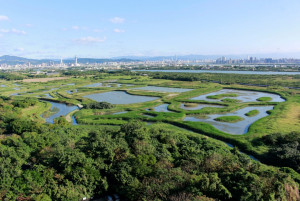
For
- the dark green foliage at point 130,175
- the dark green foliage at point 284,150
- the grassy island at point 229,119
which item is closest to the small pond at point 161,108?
the grassy island at point 229,119

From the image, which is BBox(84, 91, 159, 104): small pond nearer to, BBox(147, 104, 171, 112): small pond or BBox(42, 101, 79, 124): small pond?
BBox(147, 104, 171, 112): small pond

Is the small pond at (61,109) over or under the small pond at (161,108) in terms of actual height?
under

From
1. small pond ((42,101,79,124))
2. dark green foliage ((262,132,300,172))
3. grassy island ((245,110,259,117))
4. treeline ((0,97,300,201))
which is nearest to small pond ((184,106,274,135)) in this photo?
grassy island ((245,110,259,117))

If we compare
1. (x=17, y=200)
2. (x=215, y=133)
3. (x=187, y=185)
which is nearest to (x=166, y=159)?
(x=187, y=185)

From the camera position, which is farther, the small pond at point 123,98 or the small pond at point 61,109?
the small pond at point 123,98

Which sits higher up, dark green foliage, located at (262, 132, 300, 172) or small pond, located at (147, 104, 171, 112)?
small pond, located at (147, 104, 171, 112)

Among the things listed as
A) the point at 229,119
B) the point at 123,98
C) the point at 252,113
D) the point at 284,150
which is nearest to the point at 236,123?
the point at 229,119

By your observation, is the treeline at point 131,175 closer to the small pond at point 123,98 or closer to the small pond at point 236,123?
the small pond at point 236,123

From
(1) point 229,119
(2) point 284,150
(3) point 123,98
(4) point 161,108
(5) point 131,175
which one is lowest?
(5) point 131,175

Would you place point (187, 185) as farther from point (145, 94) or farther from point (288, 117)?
point (145, 94)

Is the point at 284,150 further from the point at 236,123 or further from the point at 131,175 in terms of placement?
the point at 131,175

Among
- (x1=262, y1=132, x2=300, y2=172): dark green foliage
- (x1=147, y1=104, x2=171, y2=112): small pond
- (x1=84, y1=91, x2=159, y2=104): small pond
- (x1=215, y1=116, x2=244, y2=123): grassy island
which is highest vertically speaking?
(x1=84, y1=91, x2=159, y2=104): small pond
